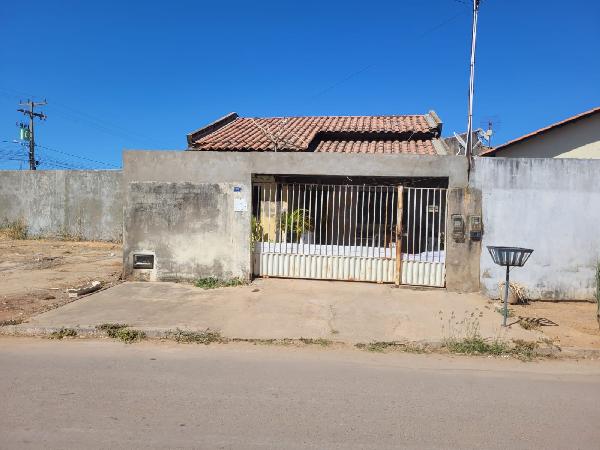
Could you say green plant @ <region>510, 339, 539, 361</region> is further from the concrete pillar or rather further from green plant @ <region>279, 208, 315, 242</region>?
green plant @ <region>279, 208, 315, 242</region>

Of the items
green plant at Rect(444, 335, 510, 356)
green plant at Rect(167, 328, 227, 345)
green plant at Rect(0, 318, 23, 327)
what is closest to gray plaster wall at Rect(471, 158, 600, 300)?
green plant at Rect(444, 335, 510, 356)

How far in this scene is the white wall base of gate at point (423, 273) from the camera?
8500 millimetres

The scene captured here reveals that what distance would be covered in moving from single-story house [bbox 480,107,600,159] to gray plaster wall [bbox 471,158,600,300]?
11.6ft

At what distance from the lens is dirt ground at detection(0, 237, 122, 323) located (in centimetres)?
717

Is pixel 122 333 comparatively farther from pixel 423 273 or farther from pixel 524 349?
pixel 423 273

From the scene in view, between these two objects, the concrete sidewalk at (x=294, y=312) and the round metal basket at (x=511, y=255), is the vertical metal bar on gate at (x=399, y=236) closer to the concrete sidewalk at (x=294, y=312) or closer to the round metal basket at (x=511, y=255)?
the concrete sidewalk at (x=294, y=312)

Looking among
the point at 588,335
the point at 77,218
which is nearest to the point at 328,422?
the point at 588,335

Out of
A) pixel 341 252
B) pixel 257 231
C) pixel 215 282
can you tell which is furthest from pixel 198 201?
pixel 341 252

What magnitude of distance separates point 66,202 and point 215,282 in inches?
507

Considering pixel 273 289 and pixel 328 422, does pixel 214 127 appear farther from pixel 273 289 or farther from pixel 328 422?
pixel 328 422

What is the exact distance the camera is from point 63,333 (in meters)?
5.70

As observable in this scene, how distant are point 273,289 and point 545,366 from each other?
472cm

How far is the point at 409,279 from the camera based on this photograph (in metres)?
8.62

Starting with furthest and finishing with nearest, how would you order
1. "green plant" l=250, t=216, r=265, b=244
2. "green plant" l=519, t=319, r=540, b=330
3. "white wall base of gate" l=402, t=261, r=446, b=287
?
"green plant" l=250, t=216, r=265, b=244 → "white wall base of gate" l=402, t=261, r=446, b=287 → "green plant" l=519, t=319, r=540, b=330
